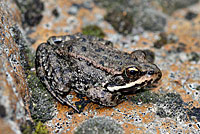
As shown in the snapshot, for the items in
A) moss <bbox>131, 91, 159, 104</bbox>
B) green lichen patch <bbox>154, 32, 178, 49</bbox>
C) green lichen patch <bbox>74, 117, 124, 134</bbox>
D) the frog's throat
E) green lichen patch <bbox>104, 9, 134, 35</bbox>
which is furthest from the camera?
green lichen patch <bbox>104, 9, 134, 35</bbox>

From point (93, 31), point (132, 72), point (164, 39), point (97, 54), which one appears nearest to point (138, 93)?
Answer: point (132, 72)

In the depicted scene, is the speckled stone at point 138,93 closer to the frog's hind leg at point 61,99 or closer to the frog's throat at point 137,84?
the frog's hind leg at point 61,99

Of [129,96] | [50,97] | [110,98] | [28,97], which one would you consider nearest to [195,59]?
[129,96]

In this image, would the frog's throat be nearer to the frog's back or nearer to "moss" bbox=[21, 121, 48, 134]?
the frog's back

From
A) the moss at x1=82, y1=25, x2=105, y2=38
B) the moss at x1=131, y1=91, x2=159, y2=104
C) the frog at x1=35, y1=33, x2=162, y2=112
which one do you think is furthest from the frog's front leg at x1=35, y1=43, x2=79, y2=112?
the moss at x1=82, y1=25, x2=105, y2=38

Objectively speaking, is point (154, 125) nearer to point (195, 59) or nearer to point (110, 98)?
point (110, 98)

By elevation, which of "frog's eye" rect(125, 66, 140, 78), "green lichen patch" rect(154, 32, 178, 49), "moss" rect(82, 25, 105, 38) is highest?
"moss" rect(82, 25, 105, 38)

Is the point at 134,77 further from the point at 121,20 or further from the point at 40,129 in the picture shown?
the point at 121,20
